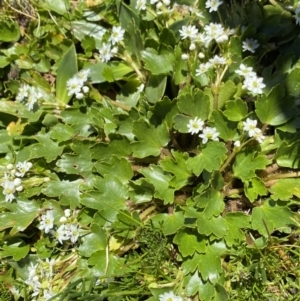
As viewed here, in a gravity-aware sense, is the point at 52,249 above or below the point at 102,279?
below

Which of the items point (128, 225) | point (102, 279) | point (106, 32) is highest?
point (106, 32)

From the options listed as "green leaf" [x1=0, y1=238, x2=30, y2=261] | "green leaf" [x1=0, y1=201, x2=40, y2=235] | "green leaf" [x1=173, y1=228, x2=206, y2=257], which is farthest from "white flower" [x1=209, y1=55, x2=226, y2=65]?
"green leaf" [x1=0, y1=238, x2=30, y2=261]

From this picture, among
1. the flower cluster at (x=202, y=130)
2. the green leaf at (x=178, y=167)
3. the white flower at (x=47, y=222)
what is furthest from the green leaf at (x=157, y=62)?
the white flower at (x=47, y=222)

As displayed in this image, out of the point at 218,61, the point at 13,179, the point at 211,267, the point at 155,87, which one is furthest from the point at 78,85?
the point at 211,267

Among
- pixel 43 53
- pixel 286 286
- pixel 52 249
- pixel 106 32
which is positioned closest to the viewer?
pixel 286 286

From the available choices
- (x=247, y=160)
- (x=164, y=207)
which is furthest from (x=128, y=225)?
(x=247, y=160)

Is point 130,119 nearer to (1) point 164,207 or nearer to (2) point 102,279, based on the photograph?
(1) point 164,207

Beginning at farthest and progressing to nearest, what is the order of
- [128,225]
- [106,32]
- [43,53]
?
[43,53], [106,32], [128,225]

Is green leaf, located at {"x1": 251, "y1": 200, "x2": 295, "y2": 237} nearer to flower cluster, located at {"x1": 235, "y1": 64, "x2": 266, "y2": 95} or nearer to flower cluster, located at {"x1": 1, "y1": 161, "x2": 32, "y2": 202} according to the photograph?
flower cluster, located at {"x1": 235, "y1": 64, "x2": 266, "y2": 95}

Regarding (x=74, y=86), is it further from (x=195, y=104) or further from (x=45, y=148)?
(x=195, y=104)
